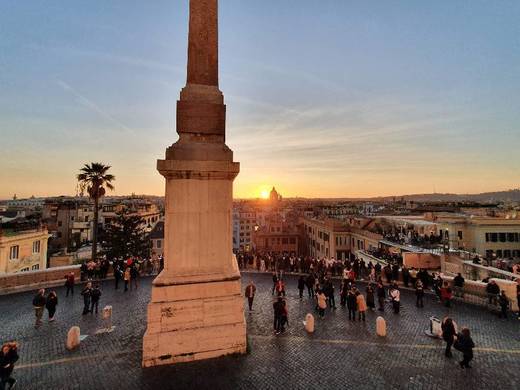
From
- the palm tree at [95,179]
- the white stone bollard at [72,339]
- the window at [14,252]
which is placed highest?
the palm tree at [95,179]

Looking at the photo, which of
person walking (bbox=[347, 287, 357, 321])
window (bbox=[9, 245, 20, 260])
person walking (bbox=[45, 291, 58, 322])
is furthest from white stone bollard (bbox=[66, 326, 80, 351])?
window (bbox=[9, 245, 20, 260])

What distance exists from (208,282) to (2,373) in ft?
15.0

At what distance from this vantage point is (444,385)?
6426mm

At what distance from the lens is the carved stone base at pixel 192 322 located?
23.2ft

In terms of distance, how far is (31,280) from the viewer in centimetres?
1523

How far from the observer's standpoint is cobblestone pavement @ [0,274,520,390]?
642 cm

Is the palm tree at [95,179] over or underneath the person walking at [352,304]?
over

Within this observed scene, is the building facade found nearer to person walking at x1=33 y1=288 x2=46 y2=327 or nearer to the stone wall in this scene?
the stone wall

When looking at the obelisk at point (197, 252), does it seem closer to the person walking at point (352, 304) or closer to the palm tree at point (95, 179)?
the person walking at point (352, 304)

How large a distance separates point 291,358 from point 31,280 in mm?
15000

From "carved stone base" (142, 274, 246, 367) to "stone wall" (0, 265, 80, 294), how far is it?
39.8 ft

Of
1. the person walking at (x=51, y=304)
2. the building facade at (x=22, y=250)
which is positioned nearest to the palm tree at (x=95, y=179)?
the building facade at (x=22, y=250)

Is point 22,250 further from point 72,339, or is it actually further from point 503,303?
point 503,303

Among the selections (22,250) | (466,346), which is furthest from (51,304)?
(22,250)
